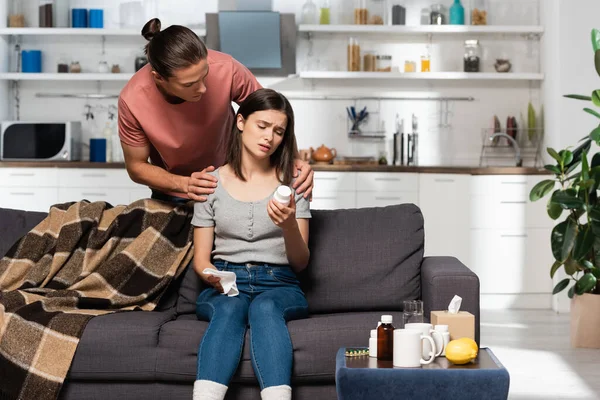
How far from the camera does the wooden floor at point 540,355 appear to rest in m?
3.61

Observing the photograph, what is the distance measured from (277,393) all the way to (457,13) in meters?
4.50

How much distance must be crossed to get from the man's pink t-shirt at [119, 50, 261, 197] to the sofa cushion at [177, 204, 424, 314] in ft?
1.41

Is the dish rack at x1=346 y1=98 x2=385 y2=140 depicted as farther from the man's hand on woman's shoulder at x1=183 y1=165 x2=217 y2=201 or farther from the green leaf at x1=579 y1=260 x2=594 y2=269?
the man's hand on woman's shoulder at x1=183 y1=165 x2=217 y2=201

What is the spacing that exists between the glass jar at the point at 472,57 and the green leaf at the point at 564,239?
2149 millimetres

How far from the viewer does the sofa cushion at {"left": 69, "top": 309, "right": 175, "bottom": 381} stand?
2.70 meters

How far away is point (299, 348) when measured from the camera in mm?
2666

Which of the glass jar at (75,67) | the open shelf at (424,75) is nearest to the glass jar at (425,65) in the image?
the open shelf at (424,75)

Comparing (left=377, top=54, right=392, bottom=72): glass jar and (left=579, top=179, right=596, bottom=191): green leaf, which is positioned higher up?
(left=377, top=54, right=392, bottom=72): glass jar

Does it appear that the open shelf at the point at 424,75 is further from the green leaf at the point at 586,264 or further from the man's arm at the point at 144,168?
the man's arm at the point at 144,168

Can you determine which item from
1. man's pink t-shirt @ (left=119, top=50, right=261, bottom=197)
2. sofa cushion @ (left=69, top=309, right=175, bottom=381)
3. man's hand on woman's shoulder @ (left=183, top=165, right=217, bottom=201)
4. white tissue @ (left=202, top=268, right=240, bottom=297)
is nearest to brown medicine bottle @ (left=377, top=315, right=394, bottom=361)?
white tissue @ (left=202, top=268, right=240, bottom=297)

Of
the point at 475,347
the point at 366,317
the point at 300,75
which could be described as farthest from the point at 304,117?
the point at 475,347

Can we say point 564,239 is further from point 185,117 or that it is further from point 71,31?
point 71,31

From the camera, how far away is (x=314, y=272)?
3.13m

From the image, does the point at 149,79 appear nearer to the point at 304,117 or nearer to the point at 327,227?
the point at 327,227
